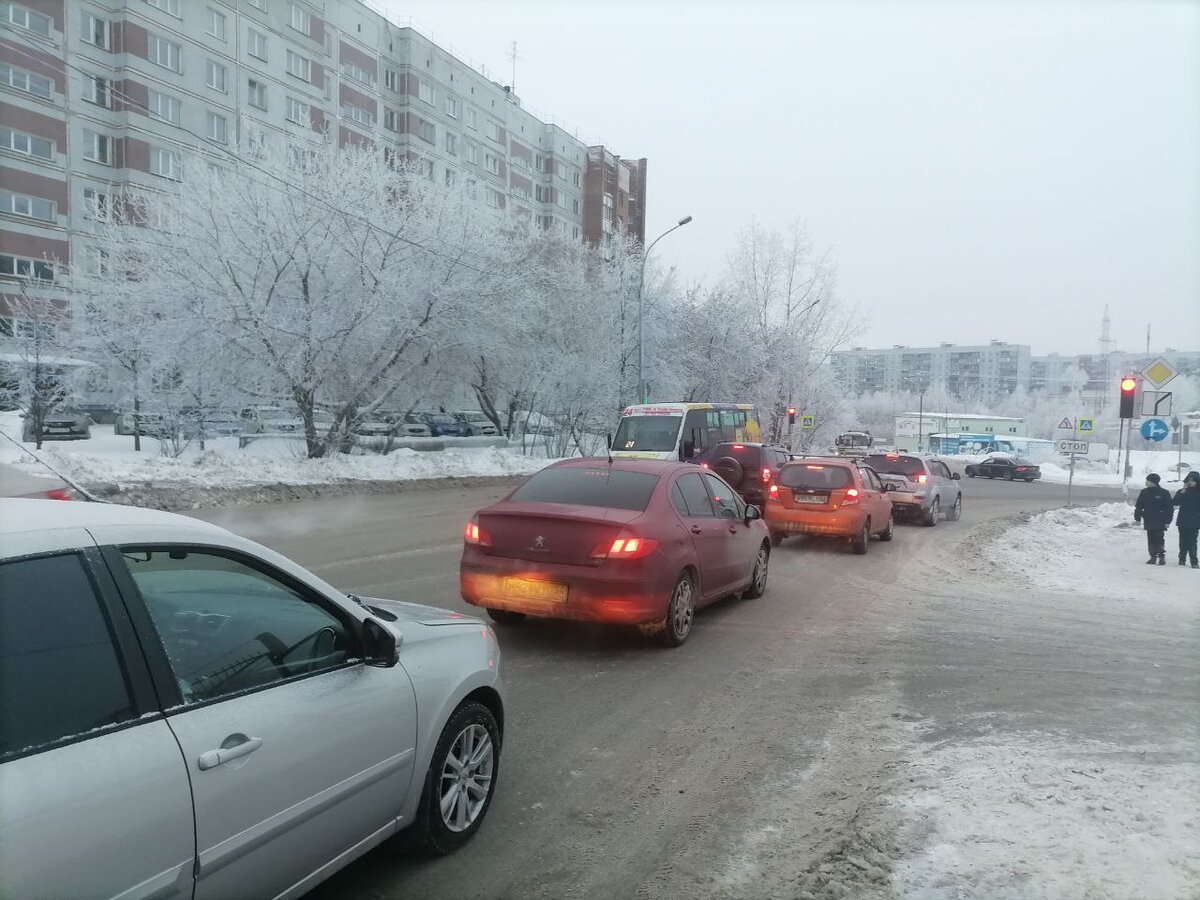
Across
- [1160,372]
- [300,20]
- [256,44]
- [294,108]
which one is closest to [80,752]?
[1160,372]

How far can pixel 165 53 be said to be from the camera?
132ft

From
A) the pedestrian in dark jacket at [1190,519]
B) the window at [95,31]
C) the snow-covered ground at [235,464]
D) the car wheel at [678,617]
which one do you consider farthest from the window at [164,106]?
the pedestrian in dark jacket at [1190,519]

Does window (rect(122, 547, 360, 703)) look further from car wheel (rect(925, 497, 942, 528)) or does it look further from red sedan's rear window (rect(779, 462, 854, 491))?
car wheel (rect(925, 497, 942, 528))

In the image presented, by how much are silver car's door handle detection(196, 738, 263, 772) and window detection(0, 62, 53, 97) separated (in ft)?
149

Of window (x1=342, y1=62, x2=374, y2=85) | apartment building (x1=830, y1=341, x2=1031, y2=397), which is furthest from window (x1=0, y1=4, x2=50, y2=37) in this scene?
apartment building (x1=830, y1=341, x2=1031, y2=397)

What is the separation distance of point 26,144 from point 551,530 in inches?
1679

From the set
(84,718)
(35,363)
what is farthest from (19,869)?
(35,363)

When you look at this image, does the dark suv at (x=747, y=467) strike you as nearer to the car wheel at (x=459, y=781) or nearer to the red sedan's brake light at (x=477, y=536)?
the red sedan's brake light at (x=477, y=536)

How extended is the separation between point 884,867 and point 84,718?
3060 mm

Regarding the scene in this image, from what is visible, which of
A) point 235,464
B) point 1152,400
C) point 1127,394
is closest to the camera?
point 1152,400

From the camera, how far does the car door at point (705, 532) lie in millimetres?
7492

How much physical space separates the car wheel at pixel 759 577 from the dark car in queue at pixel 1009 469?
39.9 meters

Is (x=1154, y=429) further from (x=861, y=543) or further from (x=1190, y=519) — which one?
(x=861, y=543)

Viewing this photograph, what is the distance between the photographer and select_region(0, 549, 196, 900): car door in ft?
6.44
